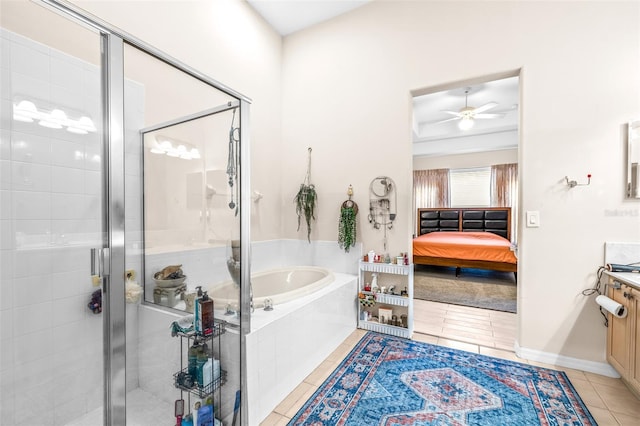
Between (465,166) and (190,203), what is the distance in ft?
22.1

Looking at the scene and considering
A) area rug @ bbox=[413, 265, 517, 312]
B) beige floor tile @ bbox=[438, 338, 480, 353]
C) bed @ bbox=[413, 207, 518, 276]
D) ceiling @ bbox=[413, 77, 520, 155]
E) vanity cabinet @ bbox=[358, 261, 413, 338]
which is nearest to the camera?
beige floor tile @ bbox=[438, 338, 480, 353]

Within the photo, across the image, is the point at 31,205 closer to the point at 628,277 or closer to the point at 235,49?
the point at 235,49

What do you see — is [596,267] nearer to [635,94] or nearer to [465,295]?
[635,94]

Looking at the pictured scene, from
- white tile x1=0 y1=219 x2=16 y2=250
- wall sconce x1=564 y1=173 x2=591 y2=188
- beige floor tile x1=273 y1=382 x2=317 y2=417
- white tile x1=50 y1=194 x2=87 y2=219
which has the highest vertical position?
wall sconce x1=564 y1=173 x2=591 y2=188

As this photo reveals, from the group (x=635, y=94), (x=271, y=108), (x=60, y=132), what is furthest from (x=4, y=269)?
(x=635, y=94)

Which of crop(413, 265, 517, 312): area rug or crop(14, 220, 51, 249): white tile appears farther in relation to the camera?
crop(413, 265, 517, 312): area rug

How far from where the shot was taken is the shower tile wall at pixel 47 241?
3.94 feet

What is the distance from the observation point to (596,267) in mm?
2086

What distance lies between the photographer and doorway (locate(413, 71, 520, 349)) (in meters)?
3.66

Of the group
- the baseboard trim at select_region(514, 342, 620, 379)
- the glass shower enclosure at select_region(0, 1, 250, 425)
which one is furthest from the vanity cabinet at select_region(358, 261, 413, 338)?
the glass shower enclosure at select_region(0, 1, 250, 425)

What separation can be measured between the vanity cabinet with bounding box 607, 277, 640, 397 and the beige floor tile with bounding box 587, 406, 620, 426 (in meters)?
0.22

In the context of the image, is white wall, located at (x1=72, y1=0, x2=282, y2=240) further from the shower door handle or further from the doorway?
the doorway

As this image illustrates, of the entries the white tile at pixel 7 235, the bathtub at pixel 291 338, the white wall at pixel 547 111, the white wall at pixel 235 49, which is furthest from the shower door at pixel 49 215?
the white wall at pixel 547 111

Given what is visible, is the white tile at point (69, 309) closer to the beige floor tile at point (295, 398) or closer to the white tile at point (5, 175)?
the white tile at point (5, 175)
